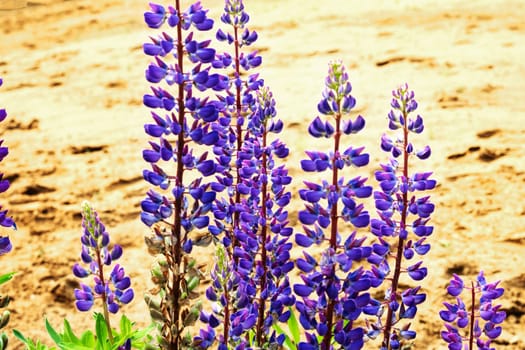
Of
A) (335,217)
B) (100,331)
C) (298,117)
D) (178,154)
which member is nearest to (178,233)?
(178,154)

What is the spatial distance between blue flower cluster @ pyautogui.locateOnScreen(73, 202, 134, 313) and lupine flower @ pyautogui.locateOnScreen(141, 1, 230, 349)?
20 centimetres

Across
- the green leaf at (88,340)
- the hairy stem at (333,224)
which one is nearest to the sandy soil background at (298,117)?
the green leaf at (88,340)

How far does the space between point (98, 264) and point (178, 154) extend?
1.86 feet

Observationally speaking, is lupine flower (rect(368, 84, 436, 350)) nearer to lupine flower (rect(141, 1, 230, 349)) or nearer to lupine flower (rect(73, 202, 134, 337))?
lupine flower (rect(141, 1, 230, 349))

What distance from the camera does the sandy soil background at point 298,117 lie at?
215 inches

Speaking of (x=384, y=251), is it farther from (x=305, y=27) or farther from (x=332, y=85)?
(x=305, y=27)

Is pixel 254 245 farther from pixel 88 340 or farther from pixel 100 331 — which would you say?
pixel 88 340

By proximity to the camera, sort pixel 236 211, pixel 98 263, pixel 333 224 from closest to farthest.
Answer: pixel 333 224 → pixel 98 263 → pixel 236 211

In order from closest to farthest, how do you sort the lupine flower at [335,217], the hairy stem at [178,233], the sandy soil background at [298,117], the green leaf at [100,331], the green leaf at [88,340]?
the lupine flower at [335,217] < the hairy stem at [178,233] < the green leaf at [100,331] < the green leaf at [88,340] < the sandy soil background at [298,117]

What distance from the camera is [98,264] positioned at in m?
2.67

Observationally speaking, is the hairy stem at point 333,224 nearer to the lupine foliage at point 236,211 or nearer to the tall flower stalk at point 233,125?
the lupine foliage at point 236,211

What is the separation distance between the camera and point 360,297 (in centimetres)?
235

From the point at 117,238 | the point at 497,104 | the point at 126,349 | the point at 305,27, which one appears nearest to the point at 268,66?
the point at 305,27

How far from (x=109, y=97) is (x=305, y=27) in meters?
3.69
